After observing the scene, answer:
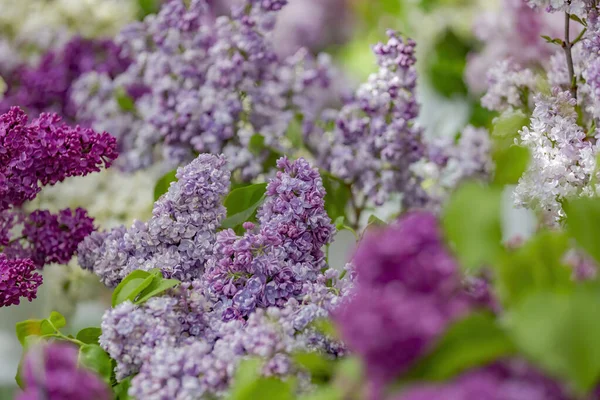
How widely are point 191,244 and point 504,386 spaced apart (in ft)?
0.98

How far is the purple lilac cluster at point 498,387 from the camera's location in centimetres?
23

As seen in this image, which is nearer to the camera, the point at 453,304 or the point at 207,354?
the point at 453,304

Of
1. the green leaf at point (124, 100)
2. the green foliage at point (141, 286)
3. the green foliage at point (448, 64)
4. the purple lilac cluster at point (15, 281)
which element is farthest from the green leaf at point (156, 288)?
the green foliage at point (448, 64)

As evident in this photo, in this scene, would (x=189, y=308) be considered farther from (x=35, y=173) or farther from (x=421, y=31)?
(x=421, y=31)

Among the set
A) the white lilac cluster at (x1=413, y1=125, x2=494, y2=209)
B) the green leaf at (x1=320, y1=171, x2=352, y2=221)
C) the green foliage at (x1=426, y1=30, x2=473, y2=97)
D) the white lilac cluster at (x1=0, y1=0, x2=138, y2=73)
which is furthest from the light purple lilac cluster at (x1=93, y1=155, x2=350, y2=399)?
the green foliage at (x1=426, y1=30, x2=473, y2=97)

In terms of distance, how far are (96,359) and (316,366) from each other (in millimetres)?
170

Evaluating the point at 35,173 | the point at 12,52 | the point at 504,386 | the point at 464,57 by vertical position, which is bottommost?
the point at 504,386

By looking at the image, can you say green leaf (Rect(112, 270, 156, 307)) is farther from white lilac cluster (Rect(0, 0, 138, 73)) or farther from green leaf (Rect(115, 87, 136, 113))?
white lilac cluster (Rect(0, 0, 138, 73))

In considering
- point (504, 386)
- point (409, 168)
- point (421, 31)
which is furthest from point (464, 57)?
point (504, 386)

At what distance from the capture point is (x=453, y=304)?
0.25 m

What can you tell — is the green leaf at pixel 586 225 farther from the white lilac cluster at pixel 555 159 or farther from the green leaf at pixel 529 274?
the white lilac cluster at pixel 555 159

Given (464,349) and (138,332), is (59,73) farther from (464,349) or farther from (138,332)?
(464,349)

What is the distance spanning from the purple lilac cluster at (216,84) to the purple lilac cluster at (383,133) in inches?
2.7

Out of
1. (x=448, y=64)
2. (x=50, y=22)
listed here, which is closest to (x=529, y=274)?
(x=50, y=22)
